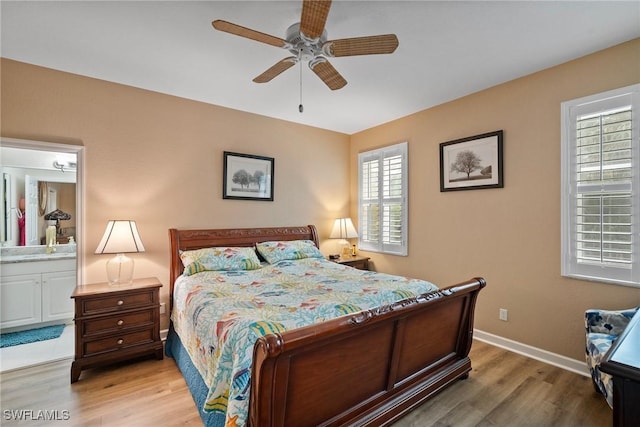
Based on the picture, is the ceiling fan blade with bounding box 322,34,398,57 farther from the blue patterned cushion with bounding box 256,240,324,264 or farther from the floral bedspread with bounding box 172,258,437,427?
the blue patterned cushion with bounding box 256,240,324,264

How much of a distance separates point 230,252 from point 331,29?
2.35 metres

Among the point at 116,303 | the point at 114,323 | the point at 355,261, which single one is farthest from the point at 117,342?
the point at 355,261

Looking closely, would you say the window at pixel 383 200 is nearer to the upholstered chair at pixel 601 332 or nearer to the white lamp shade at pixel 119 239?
the upholstered chair at pixel 601 332

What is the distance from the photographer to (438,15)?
2.05 meters

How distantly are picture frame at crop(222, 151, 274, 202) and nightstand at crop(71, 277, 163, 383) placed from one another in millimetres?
1426

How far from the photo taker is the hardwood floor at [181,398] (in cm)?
199

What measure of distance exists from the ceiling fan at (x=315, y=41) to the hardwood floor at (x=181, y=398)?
2427mm

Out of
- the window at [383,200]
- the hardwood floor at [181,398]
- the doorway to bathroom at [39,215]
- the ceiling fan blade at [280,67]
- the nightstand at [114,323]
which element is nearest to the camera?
the hardwood floor at [181,398]

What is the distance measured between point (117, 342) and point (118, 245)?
33.6 inches

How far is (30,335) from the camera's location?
331 cm

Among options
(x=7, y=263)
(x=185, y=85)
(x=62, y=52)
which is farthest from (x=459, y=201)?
(x=7, y=263)

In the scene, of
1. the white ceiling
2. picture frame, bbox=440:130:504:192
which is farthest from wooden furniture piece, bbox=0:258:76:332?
picture frame, bbox=440:130:504:192

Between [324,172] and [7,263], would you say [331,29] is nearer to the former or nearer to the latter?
[324,172]

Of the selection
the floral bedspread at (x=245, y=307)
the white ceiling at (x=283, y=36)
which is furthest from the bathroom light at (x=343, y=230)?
the white ceiling at (x=283, y=36)
